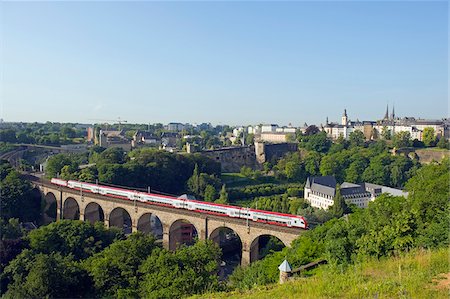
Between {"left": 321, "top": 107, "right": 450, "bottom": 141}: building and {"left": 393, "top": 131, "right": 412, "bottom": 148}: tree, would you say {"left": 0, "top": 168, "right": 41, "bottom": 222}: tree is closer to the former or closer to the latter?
{"left": 393, "top": 131, "right": 412, "bottom": 148}: tree

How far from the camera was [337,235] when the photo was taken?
15.4m

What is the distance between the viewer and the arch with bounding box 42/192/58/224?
38.3m

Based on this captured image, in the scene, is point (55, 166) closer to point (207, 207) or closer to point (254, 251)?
point (207, 207)

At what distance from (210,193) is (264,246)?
16.8 meters

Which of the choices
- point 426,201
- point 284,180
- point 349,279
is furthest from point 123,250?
point 284,180

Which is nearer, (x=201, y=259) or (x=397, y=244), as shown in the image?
(x=397, y=244)

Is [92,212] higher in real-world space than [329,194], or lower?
lower

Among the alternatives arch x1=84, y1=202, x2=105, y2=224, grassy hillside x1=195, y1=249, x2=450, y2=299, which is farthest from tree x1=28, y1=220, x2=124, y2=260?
grassy hillside x1=195, y1=249, x2=450, y2=299

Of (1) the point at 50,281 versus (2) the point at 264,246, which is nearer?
(1) the point at 50,281

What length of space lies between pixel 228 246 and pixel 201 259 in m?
16.7

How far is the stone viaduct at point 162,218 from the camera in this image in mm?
25938

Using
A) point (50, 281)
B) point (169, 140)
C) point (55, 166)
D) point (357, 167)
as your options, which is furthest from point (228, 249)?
point (169, 140)

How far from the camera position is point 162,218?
30281 mm

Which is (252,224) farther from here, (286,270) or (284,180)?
(284,180)
